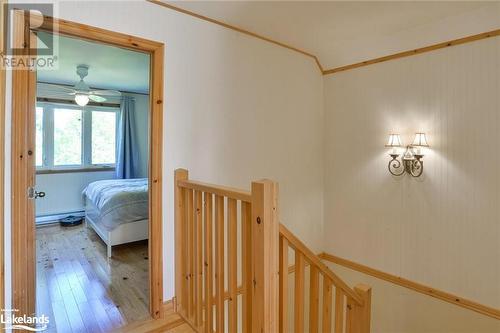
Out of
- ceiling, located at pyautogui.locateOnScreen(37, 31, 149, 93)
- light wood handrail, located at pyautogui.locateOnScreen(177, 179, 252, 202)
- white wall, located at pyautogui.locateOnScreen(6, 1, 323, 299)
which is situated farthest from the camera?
ceiling, located at pyautogui.locateOnScreen(37, 31, 149, 93)

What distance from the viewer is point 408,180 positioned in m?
2.93

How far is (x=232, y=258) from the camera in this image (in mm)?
1651

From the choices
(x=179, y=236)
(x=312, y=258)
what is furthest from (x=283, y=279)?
(x=179, y=236)

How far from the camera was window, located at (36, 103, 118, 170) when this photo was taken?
192 inches

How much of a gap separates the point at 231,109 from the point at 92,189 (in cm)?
278

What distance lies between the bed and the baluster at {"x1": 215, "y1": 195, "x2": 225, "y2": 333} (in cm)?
207

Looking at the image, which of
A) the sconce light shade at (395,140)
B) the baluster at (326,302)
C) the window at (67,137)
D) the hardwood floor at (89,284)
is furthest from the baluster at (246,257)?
the window at (67,137)

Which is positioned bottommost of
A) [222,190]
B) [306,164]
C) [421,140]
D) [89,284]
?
[89,284]

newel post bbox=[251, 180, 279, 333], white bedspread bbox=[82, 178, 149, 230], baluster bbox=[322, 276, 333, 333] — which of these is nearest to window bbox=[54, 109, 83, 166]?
white bedspread bbox=[82, 178, 149, 230]

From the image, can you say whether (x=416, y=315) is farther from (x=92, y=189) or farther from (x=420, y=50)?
(x=92, y=189)

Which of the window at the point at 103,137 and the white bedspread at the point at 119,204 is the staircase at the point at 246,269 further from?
the window at the point at 103,137

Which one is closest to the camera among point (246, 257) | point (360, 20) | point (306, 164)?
point (246, 257)

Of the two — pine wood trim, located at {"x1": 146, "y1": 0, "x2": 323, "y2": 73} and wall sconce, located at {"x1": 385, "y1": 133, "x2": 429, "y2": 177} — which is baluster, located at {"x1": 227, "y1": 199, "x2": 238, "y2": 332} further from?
wall sconce, located at {"x1": 385, "y1": 133, "x2": 429, "y2": 177}

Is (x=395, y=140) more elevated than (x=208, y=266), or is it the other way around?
(x=395, y=140)
